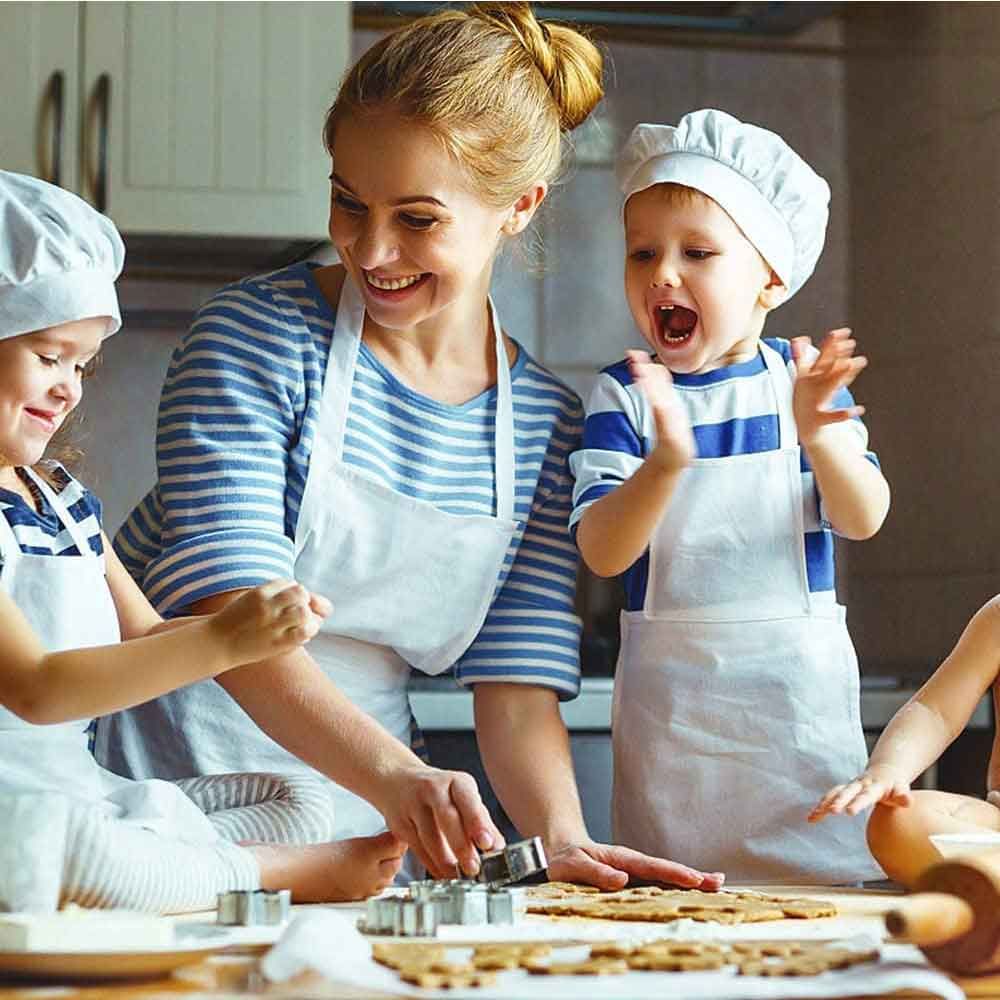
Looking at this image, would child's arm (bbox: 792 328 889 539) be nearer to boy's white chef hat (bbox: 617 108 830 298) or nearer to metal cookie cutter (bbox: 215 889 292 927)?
boy's white chef hat (bbox: 617 108 830 298)

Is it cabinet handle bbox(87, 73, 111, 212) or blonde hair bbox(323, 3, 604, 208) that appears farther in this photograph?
cabinet handle bbox(87, 73, 111, 212)

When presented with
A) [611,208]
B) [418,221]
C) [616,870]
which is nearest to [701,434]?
[418,221]

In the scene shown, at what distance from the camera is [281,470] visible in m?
1.35

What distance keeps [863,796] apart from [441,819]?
31 centimetres

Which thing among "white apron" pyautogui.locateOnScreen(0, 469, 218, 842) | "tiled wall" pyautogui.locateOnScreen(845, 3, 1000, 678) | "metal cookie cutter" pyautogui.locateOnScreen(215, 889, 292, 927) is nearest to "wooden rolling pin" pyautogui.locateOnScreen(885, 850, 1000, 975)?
"metal cookie cutter" pyautogui.locateOnScreen(215, 889, 292, 927)

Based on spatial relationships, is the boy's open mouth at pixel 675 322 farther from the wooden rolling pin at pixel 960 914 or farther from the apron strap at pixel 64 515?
the wooden rolling pin at pixel 960 914

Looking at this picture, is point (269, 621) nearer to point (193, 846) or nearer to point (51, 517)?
point (193, 846)

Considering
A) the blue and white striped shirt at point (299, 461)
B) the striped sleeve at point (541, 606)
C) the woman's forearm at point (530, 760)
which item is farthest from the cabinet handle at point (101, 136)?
the woman's forearm at point (530, 760)

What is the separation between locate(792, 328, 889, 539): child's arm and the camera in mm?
1229

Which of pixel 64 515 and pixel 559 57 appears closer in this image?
pixel 64 515

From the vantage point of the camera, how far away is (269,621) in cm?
89

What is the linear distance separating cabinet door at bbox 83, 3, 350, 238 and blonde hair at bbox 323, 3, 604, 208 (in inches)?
31.7

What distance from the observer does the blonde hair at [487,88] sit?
1329 mm

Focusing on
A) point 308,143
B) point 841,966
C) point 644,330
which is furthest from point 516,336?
point 841,966
